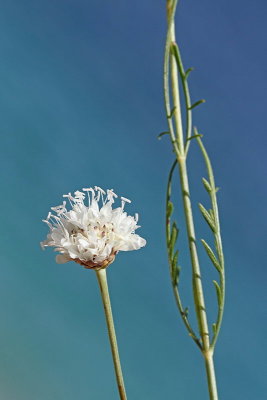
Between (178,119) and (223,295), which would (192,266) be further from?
(178,119)

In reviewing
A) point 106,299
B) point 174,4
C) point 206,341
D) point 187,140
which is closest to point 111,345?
point 106,299

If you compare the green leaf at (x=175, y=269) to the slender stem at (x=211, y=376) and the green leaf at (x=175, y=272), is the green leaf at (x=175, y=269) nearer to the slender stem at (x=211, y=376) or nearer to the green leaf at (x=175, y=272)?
the green leaf at (x=175, y=272)

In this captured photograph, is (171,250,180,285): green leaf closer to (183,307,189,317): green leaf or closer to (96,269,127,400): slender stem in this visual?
(183,307,189,317): green leaf

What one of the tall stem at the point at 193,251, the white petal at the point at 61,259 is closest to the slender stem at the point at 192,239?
the tall stem at the point at 193,251

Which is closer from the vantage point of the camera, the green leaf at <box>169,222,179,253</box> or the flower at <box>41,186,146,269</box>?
the green leaf at <box>169,222,179,253</box>

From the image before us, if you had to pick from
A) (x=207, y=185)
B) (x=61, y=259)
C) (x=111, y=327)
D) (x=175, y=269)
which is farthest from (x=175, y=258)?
(x=61, y=259)

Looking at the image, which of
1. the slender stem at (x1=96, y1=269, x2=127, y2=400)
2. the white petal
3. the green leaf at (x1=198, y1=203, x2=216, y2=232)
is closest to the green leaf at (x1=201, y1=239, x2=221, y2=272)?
the green leaf at (x1=198, y1=203, x2=216, y2=232)
